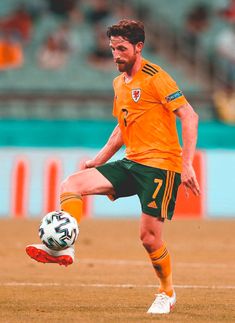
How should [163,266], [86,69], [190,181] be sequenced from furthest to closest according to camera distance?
[86,69] → [163,266] → [190,181]

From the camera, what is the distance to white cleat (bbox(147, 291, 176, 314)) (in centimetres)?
800

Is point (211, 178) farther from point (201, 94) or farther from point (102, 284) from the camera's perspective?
point (102, 284)

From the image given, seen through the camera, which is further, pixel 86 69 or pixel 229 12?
pixel 229 12

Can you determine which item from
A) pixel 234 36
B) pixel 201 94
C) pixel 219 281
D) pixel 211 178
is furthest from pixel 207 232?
pixel 234 36

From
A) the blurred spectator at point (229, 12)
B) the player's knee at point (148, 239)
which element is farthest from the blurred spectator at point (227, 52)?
the player's knee at point (148, 239)

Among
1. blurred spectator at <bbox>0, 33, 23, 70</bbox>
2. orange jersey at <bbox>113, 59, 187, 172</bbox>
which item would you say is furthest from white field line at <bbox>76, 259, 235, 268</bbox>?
blurred spectator at <bbox>0, 33, 23, 70</bbox>

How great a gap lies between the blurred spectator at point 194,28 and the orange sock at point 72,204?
18.2m

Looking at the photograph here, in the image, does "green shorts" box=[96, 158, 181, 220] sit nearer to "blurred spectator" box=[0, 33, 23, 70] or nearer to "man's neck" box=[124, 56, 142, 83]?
"man's neck" box=[124, 56, 142, 83]

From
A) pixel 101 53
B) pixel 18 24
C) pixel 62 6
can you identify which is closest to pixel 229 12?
pixel 101 53

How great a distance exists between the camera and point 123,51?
7996 mm

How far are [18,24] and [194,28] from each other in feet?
14.6

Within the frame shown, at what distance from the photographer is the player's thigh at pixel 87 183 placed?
7.95 metres

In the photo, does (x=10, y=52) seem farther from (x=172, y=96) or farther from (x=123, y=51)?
(x=172, y=96)

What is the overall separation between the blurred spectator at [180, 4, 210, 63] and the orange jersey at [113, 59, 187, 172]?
58.3ft
